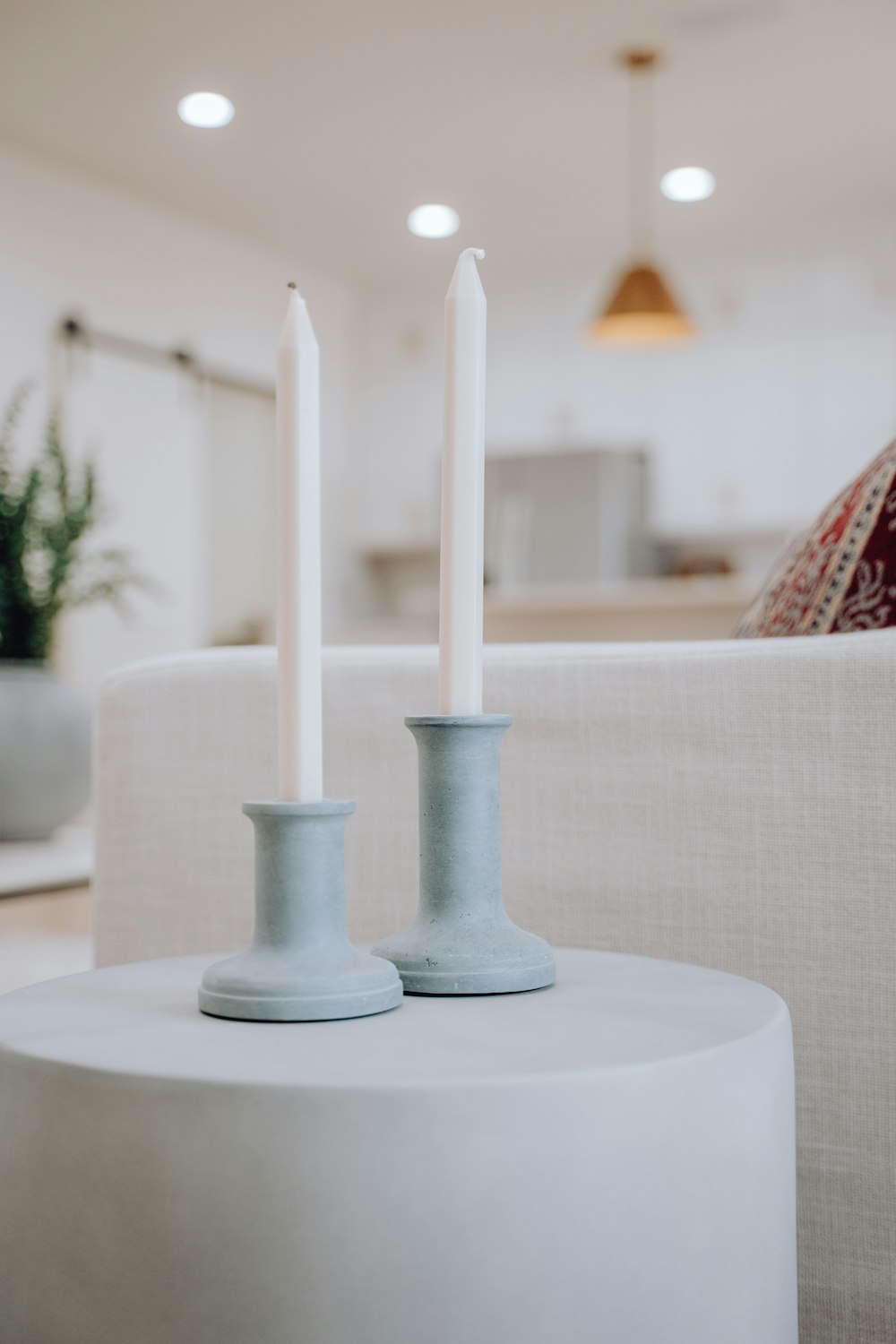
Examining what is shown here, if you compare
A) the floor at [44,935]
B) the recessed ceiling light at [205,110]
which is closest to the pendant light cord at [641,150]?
the recessed ceiling light at [205,110]

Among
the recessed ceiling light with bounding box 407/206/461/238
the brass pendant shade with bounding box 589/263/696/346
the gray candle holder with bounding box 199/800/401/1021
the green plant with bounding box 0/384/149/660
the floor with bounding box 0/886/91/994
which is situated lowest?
the floor with bounding box 0/886/91/994

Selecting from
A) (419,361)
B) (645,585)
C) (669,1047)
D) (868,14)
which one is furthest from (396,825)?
(419,361)

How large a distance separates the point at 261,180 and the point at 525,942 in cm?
507

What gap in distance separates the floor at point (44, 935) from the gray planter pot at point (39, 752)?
0.34 metres

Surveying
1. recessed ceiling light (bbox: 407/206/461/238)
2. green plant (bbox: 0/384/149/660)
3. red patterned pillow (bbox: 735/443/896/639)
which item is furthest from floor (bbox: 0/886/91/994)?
recessed ceiling light (bbox: 407/206/461/238)

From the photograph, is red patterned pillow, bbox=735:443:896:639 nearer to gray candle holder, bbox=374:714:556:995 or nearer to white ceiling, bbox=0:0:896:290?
gray candle holder, bbox=374:714:556:995

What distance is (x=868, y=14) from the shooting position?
382 cm

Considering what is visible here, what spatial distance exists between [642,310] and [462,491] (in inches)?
143

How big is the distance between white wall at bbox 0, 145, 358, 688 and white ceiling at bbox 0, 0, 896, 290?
0.16m

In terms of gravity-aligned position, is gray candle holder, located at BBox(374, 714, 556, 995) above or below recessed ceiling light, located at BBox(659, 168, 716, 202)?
below

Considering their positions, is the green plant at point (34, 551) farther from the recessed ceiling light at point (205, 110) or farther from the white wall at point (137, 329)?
the white wall at point (137, 329)

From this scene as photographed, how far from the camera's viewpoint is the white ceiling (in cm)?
387

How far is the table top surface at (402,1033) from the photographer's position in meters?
0.44

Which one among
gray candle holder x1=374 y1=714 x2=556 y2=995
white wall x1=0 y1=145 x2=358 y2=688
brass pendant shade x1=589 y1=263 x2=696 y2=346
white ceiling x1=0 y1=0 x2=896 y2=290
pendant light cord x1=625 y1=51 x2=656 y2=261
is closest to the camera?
gray candle holder x1=374 y1=714 x2=556 y2=995
